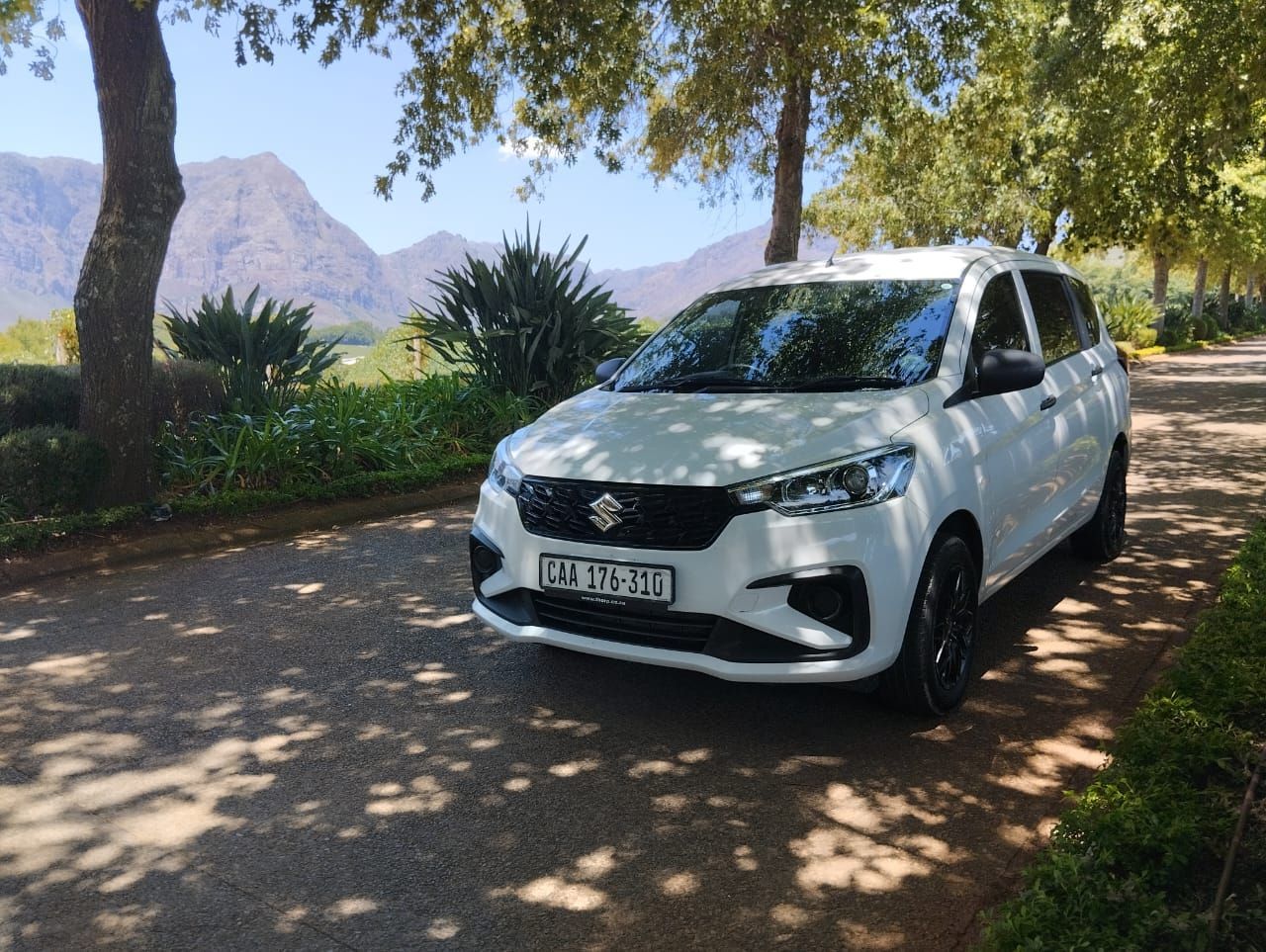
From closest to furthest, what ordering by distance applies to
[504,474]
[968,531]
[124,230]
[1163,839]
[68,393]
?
[1163,839], [968,531], [504,474], [124,230], [68,393]

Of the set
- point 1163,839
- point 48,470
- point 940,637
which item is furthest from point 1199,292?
point 1163,839

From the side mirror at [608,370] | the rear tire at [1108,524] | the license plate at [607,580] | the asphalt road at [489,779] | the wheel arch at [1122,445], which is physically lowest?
the asphalt road at [489,779]

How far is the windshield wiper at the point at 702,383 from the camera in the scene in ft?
15.6

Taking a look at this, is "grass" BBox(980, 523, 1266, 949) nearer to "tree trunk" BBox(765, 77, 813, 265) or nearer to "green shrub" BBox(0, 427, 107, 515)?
"green shrub" BBox(0, 427, 107, 515)

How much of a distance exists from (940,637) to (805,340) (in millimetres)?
1491

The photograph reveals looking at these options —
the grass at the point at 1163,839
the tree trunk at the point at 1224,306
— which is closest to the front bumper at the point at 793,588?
the grass at the point at 1163,839

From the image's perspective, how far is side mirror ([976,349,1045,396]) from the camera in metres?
4.52

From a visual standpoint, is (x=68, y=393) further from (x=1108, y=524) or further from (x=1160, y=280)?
(x=1160, y=280)

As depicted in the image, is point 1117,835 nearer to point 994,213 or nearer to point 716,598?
point 716,598

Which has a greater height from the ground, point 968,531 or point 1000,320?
point 1000,320

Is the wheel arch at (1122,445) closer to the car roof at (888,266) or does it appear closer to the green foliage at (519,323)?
the car roof at (888,266)

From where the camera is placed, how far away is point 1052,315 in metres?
5.73

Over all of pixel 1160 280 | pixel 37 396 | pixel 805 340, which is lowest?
pixel 37 396

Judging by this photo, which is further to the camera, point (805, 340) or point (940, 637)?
point (805, 340)
